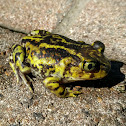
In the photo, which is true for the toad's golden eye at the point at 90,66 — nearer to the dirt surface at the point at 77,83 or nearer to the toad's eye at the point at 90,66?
the toad's eye at the point at 90,66

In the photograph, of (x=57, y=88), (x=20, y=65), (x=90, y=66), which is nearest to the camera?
(x=90, y=66)

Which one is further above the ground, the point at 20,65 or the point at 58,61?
the point at 58,61

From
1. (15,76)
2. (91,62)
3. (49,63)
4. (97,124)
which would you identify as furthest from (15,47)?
(97,124)

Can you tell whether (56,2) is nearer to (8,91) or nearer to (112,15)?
(112,15)

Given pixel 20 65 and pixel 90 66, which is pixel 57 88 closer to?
pixel 90 66

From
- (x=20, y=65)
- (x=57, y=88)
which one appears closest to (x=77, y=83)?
(x=57, y=88)

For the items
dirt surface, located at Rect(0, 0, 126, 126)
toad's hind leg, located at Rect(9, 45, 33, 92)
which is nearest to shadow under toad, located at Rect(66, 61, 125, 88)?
dirt surface, located at Rect(0, 0, 126, 126)

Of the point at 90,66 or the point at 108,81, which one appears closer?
the point at 90,66
